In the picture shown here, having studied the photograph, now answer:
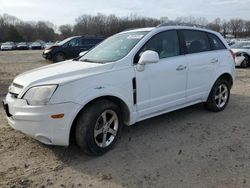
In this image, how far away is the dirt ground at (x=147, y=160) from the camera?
11.2 feet

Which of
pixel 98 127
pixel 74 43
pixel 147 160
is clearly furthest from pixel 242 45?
pixel 98 127

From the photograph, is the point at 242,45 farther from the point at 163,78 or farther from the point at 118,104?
the point at 118,104

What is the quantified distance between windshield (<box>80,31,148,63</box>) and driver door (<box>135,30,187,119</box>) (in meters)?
0.22

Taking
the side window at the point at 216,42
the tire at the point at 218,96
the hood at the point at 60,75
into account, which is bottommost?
the tire at the point at 218,96

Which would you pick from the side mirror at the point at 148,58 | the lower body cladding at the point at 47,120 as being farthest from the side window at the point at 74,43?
the lower body cladding at the point at 47,120

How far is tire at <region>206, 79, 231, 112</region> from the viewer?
582 cm

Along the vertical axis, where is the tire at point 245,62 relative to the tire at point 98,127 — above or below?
below

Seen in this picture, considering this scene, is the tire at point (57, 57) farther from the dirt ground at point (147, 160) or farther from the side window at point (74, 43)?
the dirt ground at point (147, 160)

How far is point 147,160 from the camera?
3.89 metres

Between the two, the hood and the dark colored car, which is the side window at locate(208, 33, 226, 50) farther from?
the dark colored car

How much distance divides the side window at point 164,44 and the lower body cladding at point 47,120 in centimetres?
161

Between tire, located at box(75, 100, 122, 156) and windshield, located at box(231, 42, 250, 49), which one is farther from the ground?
windshield, located at box(231, 42, 250, 49)

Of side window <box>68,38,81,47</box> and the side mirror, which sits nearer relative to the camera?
the side mirror

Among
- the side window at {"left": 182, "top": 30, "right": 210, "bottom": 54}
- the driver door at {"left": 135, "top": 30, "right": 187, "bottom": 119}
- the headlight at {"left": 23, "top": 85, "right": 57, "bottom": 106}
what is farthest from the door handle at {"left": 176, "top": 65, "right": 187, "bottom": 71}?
the headlight at {"left": 23, "top": 85, "right": 57, "bottom": 106}
